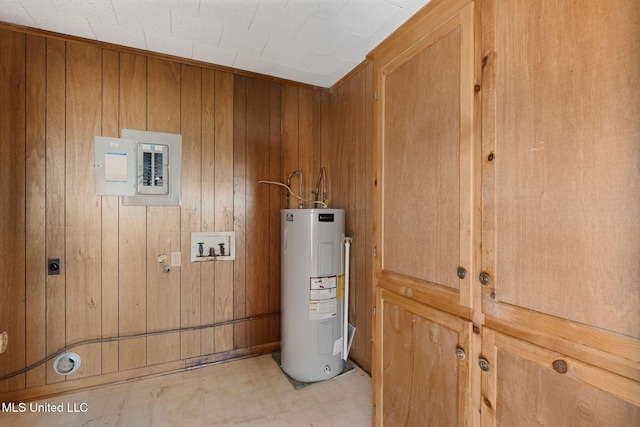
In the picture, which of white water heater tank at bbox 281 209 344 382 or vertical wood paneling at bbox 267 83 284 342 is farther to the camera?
vertical wood paneling at bbox 267 83 284 342

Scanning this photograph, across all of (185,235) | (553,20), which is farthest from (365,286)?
(553,20)

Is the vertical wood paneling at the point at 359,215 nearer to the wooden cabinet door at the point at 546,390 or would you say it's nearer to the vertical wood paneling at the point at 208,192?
the vertical wood paneling at the point at 208,192

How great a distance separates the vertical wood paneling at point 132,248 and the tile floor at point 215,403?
0.26 meters

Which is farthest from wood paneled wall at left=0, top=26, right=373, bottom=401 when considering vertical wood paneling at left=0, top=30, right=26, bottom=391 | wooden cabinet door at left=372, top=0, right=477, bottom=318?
wooden cabinet door at left=372, top=0, right=477, bottom=318

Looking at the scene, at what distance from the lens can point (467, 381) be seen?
102 cm

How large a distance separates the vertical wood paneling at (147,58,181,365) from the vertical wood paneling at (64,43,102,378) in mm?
299

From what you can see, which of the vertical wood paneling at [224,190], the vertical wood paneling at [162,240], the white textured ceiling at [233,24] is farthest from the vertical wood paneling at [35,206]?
the vertical wood paneling at [224,190]

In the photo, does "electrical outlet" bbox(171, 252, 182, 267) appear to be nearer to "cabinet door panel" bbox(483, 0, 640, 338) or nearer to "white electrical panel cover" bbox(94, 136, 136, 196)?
"white electrical panel cover" bbox(94, 136, 136, 196)

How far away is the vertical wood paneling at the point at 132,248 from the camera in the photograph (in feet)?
6.59

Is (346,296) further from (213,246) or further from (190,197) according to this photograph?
(190,197)

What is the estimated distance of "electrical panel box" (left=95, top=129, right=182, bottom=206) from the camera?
195cm

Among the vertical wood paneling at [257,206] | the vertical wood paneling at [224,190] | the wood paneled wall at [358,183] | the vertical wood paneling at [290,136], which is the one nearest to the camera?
the wood paneled wall at [358,183]

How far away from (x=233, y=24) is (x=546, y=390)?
2203 millimetres

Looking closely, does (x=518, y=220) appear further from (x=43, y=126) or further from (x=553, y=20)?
(x=43, y=126)
